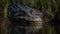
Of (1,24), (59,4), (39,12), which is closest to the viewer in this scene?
(59,4)

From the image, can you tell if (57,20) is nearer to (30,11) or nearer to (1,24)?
(1,24)

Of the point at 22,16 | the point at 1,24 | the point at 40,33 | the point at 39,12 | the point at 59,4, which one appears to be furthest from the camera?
the point at 39,12

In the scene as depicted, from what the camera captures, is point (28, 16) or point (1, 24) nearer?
point (1, 24)

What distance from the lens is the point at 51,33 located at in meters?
2.60

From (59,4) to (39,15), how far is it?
164 cm

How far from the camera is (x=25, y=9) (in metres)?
4.39

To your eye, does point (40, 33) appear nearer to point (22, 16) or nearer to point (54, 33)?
point (54, 33)

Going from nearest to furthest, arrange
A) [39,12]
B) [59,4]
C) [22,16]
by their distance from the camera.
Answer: [59,4], [22,16], [39,12]

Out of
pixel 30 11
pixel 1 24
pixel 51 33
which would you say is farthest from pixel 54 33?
pixel 30 11

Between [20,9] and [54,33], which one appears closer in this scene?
[54,33]

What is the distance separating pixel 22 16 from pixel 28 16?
133 millimetres

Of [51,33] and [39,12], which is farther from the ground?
[39,12]

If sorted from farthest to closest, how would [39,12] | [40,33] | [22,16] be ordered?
[39,12]
[22,16]
[40,33]

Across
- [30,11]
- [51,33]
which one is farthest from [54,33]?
[30,11]
